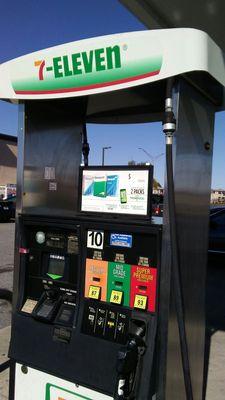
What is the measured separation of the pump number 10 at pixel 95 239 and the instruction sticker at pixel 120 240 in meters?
0.07

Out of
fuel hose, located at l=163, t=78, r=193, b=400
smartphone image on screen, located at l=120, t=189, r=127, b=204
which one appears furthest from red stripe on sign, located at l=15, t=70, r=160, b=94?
smartphone image on screen, located at l=120, t=189, r=127, b=204

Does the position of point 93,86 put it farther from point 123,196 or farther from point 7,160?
point 7,160

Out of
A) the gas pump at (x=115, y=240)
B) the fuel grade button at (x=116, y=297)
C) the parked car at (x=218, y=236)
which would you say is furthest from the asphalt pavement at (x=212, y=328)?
the fuel grade button at (x=116, y=297)

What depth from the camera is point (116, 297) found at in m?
2.81

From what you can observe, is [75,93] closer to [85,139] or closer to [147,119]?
[85,139]

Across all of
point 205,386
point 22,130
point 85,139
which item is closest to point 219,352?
point 205,386

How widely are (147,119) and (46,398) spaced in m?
2.37

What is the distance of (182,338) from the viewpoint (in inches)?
99.7

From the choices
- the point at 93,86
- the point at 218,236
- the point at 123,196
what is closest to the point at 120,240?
the point at 123,196

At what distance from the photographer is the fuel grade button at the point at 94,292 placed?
9.42 feet

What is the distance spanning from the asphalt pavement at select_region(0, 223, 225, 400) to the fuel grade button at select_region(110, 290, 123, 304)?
162 cm

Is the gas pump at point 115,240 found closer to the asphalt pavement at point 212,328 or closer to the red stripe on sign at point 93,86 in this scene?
the red stripe on sign at point 93,86

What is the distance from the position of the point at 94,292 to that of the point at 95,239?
1.12 ft

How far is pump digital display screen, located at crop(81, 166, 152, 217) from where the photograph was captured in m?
2.82
